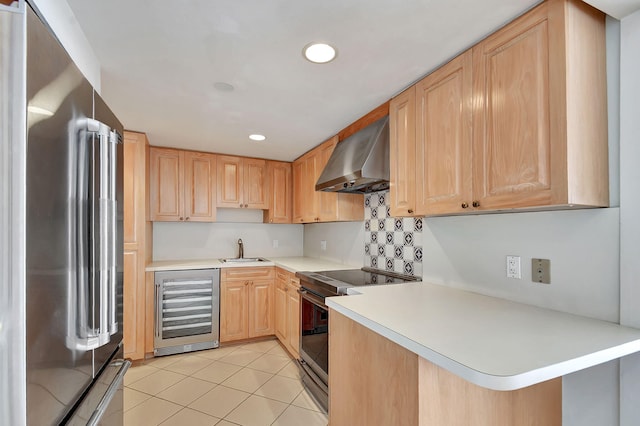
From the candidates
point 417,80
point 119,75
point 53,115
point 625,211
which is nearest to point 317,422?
point 625,211

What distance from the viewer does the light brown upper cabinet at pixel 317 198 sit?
2918 millimetres

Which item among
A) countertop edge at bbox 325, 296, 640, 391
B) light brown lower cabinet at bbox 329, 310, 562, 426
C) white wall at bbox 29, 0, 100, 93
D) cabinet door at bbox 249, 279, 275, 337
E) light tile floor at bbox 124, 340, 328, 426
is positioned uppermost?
white wall at bbox 29, 0, 100, 93

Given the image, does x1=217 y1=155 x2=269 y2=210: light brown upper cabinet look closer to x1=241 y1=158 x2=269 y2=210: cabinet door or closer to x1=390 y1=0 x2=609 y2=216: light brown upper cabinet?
x1=241 y1=158 x2=269 y2=210: cabinet door

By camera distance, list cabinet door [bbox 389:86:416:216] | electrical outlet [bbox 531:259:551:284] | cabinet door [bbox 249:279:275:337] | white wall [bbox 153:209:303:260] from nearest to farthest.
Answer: electrical outlet [bbox 531:259:551:284] → cabinet door [bbox 389:86:416:216] → cabinet door [bbox 249:279:275:337] → white wall [bbox 153:209:303:260]

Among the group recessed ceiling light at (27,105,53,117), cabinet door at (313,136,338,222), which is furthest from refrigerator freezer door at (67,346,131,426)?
cabinet door at (313,136,338,222)

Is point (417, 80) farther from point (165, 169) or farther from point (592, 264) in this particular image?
point (165, 169)

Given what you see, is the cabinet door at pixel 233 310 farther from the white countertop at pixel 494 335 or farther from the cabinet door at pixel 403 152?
the cabinet door at pixel 403 152

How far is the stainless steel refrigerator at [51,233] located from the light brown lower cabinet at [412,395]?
1.06 metres

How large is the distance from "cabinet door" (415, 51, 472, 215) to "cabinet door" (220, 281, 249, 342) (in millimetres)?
2347

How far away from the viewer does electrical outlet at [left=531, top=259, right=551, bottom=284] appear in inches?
55.1

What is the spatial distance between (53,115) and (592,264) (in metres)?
1.97

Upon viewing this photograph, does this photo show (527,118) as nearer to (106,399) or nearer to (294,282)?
(106,399)

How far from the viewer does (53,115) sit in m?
0.80

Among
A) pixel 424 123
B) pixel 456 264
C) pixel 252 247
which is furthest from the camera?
pixel 252 247
